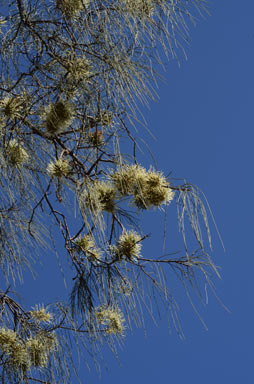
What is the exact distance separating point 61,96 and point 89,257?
0.37 metres

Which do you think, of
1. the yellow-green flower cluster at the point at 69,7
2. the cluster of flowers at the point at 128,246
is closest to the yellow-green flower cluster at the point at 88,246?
the cluster of flowers at the point at 128,246

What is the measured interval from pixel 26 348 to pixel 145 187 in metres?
0.53

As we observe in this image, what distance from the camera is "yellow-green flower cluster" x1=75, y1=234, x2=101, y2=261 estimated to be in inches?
46.6

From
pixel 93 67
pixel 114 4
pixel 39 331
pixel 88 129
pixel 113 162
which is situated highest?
pixel 114 4

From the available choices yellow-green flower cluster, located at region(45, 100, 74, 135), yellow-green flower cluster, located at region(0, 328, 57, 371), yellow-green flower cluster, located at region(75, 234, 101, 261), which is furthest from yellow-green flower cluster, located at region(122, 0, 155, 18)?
yellow-green flower cluster, located at region(0, 328, 57, 371)

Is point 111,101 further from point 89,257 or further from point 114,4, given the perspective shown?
point 89,257

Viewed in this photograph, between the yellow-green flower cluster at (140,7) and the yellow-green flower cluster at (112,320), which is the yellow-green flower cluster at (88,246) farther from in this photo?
the yellow-green flower cluster at (140,7)

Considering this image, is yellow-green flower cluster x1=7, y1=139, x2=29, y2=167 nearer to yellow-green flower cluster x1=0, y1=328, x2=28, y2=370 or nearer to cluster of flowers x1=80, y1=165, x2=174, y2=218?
cluster of flowers x1=80, y1=165, x2=174, y2=218

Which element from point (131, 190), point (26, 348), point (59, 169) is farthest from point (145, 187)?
point (26, 348)

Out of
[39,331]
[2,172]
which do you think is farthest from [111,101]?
[39,331]

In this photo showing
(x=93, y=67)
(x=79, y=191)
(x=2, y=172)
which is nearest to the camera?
(x=79, y=191)

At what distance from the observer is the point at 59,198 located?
1.22m

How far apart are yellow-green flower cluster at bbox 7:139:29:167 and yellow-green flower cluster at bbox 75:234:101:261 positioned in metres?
0.24

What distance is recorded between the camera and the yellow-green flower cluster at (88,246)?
1.18 meters
